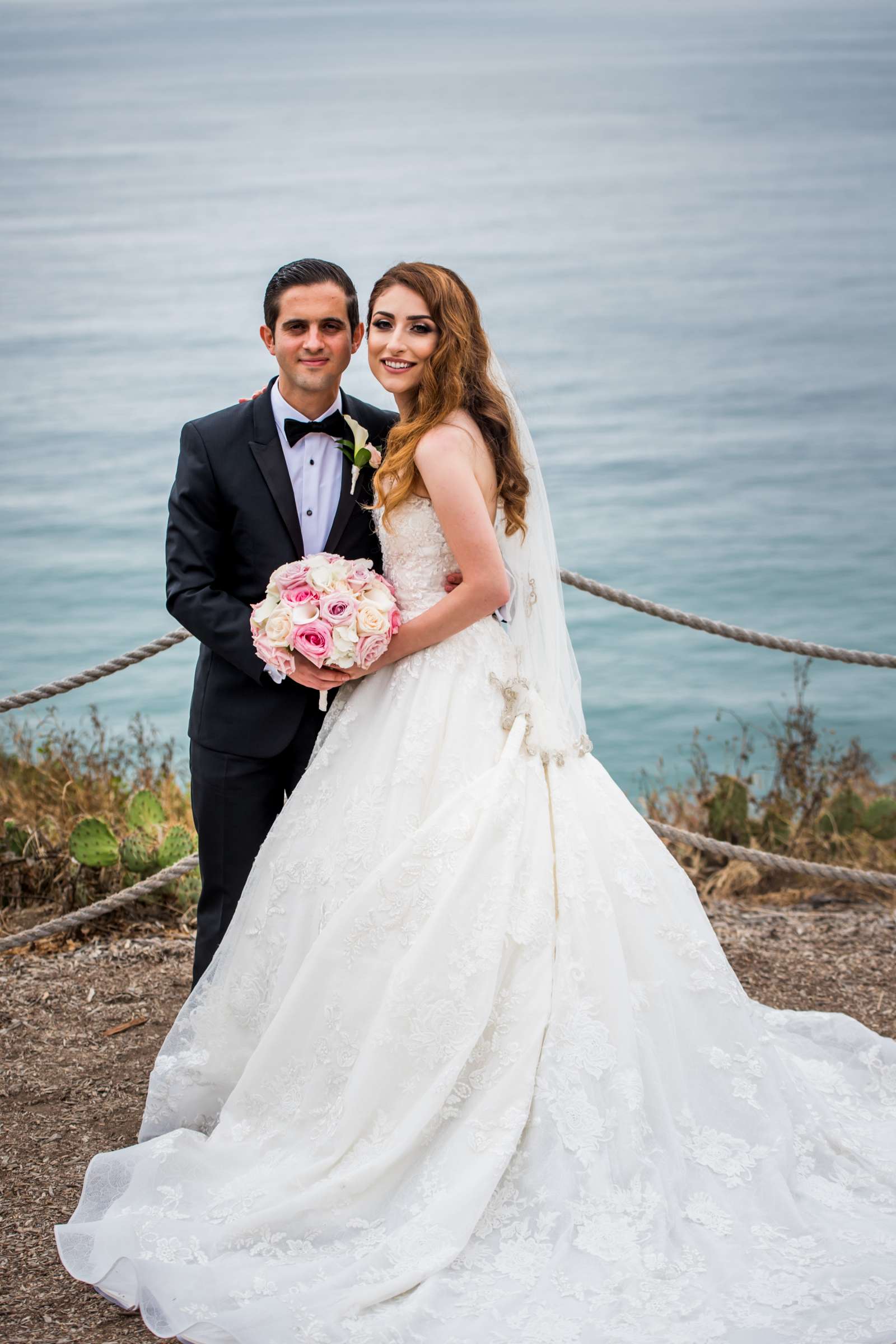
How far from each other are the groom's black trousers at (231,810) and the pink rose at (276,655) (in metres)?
0.37

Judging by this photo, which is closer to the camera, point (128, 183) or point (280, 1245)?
point (280, 1245)

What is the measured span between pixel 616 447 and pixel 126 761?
14.6 metres

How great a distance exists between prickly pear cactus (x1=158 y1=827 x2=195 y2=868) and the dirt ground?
27 cm

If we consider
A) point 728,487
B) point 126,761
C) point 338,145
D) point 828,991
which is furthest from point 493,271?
point 828,991

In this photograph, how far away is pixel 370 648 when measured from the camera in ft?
8.52

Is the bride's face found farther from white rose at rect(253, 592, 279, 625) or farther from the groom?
white rose at rect(253, 592, 279, 625)

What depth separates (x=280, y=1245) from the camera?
238 centimetres

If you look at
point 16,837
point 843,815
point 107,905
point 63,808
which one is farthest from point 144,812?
point 843,815

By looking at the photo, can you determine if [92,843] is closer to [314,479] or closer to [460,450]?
[314,479]

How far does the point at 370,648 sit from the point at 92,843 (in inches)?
86.9

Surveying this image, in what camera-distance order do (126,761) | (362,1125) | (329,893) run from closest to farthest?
(362,1125), (329,893), (126,761)

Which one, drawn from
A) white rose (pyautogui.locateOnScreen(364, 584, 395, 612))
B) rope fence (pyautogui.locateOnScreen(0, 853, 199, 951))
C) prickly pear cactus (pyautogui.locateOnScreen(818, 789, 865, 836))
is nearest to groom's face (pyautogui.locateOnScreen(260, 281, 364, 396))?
white rose (pyautogui.locateOnScreen(364, 584, 395, 612))

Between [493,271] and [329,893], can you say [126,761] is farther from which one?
[493,271]

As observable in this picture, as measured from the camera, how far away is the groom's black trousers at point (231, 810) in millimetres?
3016
